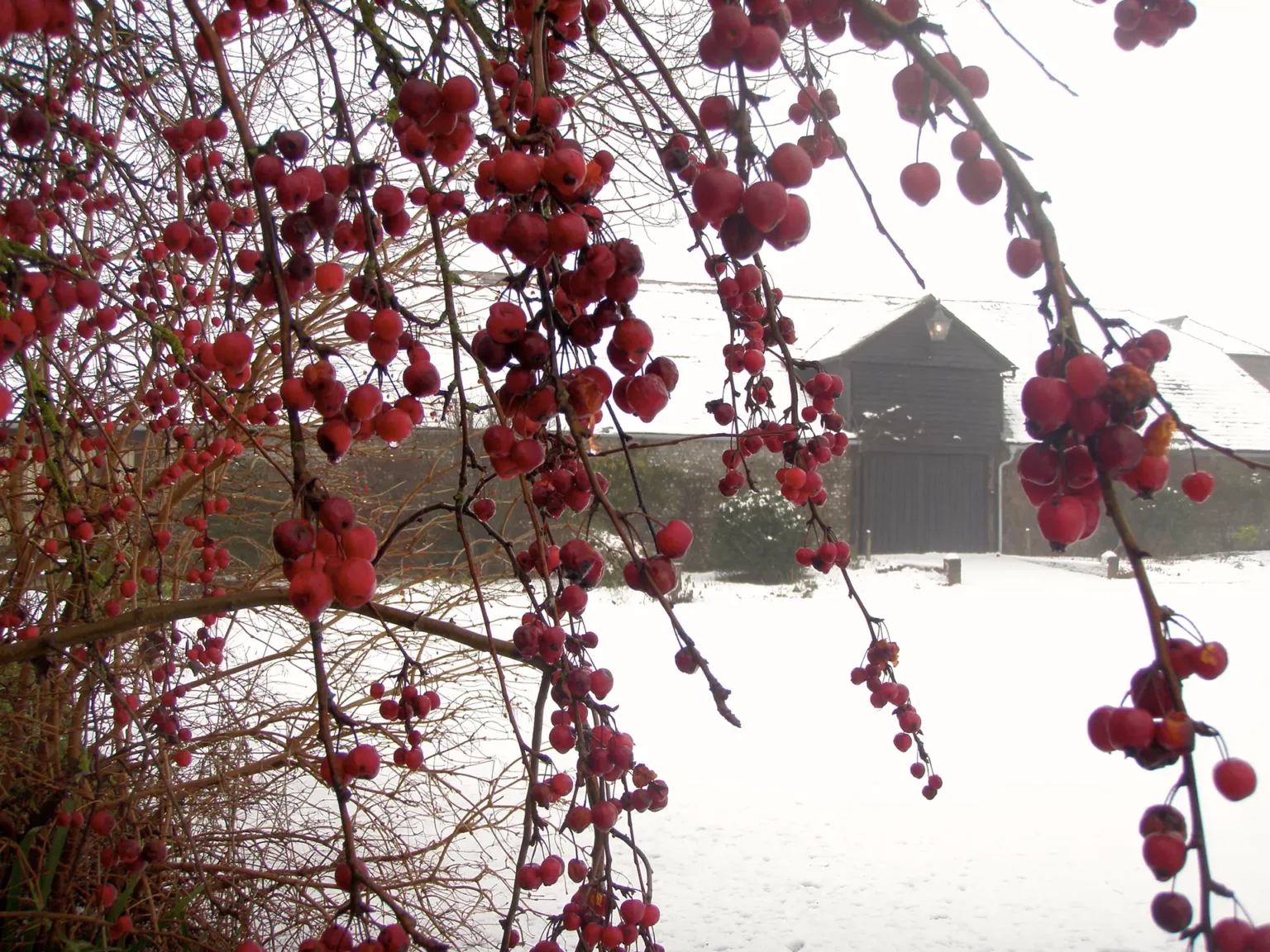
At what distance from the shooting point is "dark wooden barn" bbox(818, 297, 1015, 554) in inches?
427

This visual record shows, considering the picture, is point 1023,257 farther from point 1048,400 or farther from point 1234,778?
point 1234,778

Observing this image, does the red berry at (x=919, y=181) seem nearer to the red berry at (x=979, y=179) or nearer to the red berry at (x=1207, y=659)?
the red berry at (x=979, y=179)

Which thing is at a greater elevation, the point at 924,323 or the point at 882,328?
the point at 924,323

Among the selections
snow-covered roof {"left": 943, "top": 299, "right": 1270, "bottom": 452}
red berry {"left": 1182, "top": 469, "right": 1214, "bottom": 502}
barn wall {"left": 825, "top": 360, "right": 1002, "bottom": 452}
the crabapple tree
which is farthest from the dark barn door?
red berry {"left": 1182, "top": 469, "right": 1214, "bottom": 502}

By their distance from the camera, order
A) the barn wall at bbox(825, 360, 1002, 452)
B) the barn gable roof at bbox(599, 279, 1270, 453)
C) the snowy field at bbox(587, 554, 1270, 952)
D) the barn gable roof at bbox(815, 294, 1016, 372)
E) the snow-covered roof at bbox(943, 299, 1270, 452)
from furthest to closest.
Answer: the snow-covered roof at bbox(943, 299, 1270, 452), the barn wall at bbox(825, 360, 1002, 452), the barn gable roof at bbox(815, 294, 1016, 372), the barn gable roof at bbox(599, 279, 1270, 453), the snowy field at bbox(587, 554, 1270, 952)

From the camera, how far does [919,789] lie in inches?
148

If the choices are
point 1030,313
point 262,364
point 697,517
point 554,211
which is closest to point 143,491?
point 262,364

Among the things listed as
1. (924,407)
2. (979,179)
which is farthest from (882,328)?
(979,179)

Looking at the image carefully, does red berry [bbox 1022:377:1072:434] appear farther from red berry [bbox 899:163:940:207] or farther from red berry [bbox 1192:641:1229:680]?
red berry [bbox 899:163:940:207]

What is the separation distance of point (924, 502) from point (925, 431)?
0.90 meters

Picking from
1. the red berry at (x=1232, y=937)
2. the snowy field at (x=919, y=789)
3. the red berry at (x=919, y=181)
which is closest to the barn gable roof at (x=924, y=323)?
the snowy field at (x=919, y=789)

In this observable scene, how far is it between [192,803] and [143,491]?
0.92 meters

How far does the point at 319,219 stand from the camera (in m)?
0.75

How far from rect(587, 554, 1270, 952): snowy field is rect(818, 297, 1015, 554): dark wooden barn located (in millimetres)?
4621
